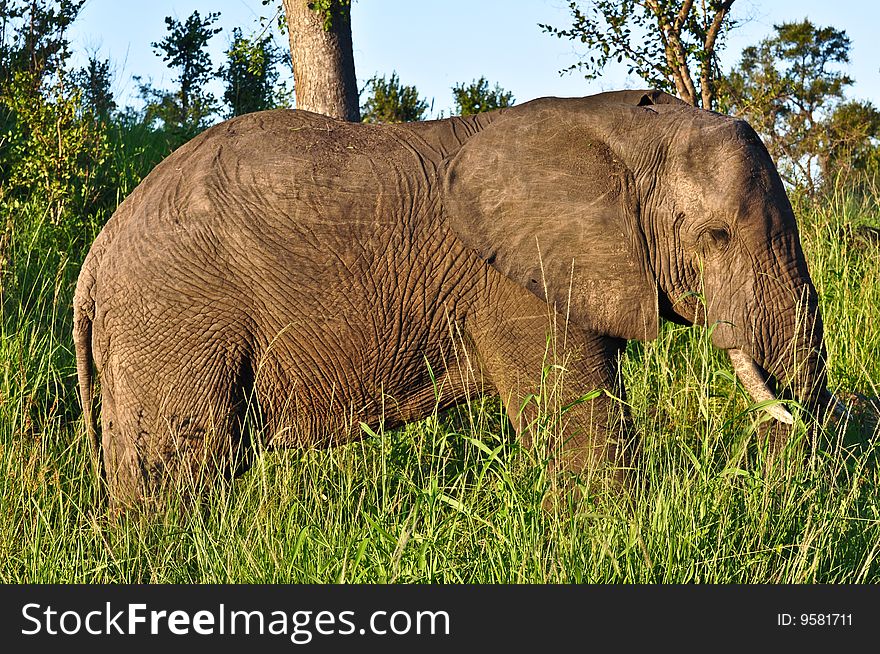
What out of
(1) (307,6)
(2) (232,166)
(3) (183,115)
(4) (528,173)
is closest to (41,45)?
(3) (183,115)

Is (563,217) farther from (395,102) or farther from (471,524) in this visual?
(395,102)

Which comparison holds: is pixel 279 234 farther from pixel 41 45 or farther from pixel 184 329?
pixel 41 45

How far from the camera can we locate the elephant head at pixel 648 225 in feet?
13.0

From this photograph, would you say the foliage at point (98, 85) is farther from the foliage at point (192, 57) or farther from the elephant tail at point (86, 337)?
the elephant tail at point (86, 337)

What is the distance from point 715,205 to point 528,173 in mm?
700

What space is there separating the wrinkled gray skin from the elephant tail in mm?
38

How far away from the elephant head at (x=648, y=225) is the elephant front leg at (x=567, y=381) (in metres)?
0.12

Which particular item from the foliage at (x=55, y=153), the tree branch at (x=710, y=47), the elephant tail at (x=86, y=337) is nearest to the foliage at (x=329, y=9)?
the foliage at (x=55, y=153)

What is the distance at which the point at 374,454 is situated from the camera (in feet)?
15.4

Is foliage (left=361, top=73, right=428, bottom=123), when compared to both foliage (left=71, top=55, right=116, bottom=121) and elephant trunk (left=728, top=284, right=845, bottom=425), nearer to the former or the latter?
foliage (left=71, top=55, right=116, bottom=121)

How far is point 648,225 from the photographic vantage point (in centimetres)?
414

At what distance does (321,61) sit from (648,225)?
3.47 meters

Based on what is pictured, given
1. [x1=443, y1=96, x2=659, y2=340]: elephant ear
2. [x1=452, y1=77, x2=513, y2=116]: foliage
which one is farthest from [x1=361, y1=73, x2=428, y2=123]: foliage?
[x1=443, y1=96, x2=659, y2=340]: elephant ear

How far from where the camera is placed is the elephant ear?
4105 millimetres
